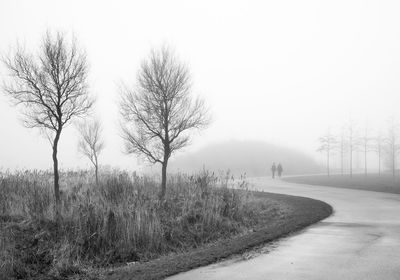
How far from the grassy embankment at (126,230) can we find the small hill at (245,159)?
4901 centimetres

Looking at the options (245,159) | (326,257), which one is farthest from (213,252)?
(245,159)

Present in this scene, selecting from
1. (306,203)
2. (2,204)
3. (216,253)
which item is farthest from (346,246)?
(2,204)

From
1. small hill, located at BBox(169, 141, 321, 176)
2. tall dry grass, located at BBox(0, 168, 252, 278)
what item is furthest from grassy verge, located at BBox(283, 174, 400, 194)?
small hill, located at BBox(169, 141, 321, 176)

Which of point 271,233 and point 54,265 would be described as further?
point 271,233

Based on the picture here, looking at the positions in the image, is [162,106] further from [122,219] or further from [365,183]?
[365,183]

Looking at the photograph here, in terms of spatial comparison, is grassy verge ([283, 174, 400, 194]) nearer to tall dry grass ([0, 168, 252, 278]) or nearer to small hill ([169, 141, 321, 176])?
tall dry grass ([0, 168, 252, 278])

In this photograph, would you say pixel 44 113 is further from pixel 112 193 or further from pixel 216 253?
pixel 216 253

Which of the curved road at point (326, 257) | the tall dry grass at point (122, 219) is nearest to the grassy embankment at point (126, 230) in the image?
the tall dry grass at point (122, 219)

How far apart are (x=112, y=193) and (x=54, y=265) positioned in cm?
642

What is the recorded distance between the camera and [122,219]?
11.4m

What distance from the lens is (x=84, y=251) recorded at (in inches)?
408

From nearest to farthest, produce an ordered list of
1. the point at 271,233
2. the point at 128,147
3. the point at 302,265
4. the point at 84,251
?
1. the point at 302,265
2. the point at 84,251
3. the point at 271,233
4. the point at 128,147

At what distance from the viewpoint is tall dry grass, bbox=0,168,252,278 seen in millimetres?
10469

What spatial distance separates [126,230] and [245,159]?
6524 centimetres
